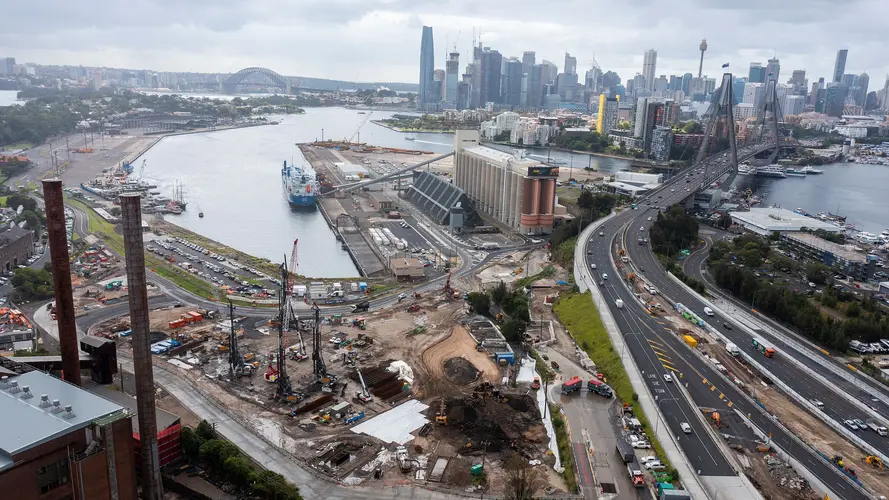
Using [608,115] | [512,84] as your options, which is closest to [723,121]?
[608,115]

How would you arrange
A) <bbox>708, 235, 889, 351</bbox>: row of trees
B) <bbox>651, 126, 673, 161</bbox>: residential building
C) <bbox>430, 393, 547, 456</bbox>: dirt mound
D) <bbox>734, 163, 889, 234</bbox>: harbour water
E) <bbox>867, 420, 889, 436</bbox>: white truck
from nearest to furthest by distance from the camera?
<bbox>430, 393, 547, 456</bbox>: dirt mound
<bbox>867, 420, 889, 436</bbox>: white truck
<bbox>708, 235, 889, 351</bbox>: row of trees
<bbox>734, 163, 889, 234</bbox>: harbour water
<bbox>651, 126, 673, 161</bbox>: residential building

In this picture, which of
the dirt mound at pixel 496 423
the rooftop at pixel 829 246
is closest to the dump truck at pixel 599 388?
the dirt mound at pixel 496 423

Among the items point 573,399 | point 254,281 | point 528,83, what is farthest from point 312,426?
point 528,83

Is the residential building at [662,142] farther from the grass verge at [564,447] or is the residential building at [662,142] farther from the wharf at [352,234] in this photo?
the grass verge at [564,447]

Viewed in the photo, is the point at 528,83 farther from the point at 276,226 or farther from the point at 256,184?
the point at 276,226

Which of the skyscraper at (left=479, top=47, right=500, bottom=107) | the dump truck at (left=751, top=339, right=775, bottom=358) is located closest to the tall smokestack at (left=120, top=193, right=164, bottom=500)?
the dump truck at (left=751, top=339, right=775, bottom=358)

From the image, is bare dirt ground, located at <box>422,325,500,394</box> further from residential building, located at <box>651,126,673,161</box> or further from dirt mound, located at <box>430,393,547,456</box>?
residential building, located at <box>651,126,673,161</box>
